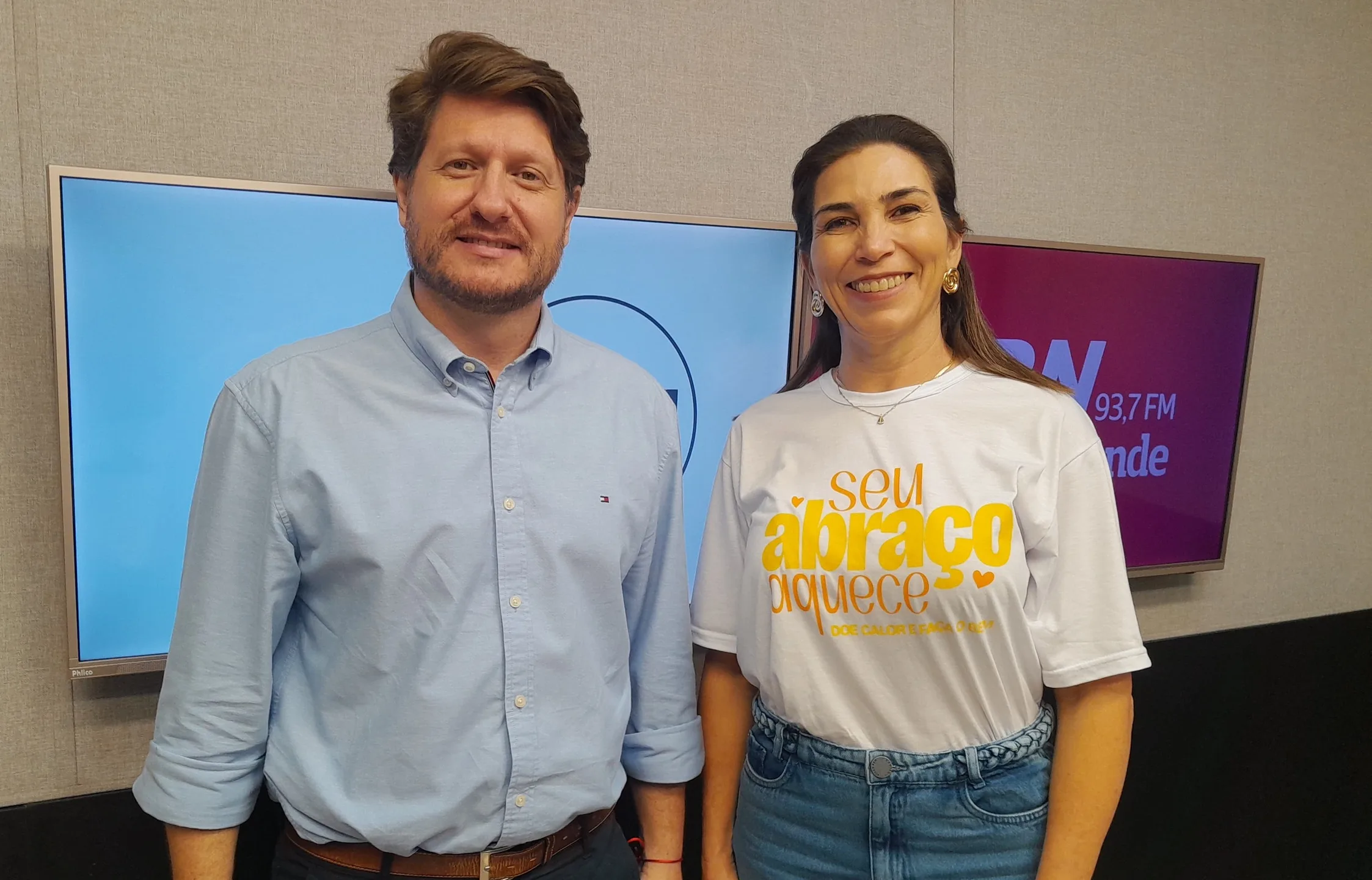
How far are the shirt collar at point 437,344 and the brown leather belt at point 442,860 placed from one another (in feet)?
1.98

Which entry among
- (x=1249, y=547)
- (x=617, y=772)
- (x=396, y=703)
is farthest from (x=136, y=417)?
(x=1249, y=547)

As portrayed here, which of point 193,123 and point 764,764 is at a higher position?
point 193,123

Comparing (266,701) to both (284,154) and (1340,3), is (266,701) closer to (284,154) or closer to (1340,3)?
(284,154)

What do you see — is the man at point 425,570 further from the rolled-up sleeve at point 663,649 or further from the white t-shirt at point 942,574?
the white t-shirt at point 942,574

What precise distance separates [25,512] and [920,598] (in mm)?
1449

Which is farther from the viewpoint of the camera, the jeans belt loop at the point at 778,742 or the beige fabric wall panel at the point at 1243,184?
the beige fabric wall panel at the point at 1243,184

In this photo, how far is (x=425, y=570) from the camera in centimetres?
112

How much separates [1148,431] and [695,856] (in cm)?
159

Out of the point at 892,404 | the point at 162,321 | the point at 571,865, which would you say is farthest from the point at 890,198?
the point at 162,321

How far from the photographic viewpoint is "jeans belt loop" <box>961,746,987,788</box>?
119 centimetres

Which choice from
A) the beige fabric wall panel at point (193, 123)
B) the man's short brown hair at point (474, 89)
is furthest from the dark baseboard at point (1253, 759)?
the man's short brown hair at point (474, 89)

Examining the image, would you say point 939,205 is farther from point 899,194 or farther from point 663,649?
point 663,649

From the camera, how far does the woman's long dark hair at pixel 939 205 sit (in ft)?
4.26

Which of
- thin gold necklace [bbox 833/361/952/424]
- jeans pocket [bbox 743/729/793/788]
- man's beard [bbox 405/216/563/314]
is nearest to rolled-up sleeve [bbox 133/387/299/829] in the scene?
man's beard [bbox 405/216/563/314]
